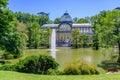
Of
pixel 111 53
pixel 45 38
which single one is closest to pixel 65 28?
pixel 45 38

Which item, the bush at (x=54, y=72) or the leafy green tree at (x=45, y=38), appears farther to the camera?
the leafy green tree at (x=45, y=38)

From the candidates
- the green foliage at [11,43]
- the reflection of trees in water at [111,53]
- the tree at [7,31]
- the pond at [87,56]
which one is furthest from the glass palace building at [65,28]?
the tree at [7,31]

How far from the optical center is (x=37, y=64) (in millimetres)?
13133

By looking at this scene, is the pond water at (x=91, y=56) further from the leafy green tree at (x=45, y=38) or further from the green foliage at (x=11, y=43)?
the leafy green tree at (x=45, y=38)

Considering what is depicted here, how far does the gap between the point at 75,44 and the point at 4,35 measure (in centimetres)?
3867

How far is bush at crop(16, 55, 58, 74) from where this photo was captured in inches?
504

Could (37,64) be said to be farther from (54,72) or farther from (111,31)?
(111,31)

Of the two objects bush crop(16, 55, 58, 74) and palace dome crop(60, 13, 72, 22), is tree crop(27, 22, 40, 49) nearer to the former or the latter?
palace dome crop(60, 13, 72, 22)

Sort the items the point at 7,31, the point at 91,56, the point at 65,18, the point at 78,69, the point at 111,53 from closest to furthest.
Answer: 1. the point at 78,69
2. the point at 7,31
3. the point at 111,53
4. the point at 91,56
5. the point at 65,18

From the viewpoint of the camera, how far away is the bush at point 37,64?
12805 mm

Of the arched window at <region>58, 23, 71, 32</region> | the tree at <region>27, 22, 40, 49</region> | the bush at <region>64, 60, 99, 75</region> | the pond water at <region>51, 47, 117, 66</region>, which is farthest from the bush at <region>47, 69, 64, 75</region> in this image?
the arched window at <region>58, 23, 71, 32</region>

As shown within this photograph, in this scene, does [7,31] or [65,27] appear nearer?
[7,31]

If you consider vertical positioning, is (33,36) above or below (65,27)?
below

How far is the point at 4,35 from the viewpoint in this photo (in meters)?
20.8
